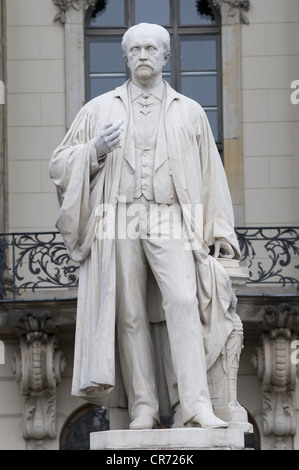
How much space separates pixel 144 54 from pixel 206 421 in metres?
1.78

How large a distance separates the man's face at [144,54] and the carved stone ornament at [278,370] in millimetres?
9403

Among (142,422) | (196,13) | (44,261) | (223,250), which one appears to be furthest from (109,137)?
(196,13)

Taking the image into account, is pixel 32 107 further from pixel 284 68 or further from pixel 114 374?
pixel 114 374

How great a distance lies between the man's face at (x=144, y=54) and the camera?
32.7ft

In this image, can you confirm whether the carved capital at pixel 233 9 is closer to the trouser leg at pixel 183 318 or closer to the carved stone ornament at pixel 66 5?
the carved stone ornament at pixel 66 5

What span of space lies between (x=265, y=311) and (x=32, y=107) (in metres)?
3.46

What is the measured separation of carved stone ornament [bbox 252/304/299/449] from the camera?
19.3 meters

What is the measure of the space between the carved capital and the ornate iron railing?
2.23 meters

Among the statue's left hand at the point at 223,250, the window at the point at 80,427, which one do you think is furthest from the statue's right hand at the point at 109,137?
the window at the point at 80,427

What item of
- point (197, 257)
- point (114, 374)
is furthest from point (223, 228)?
point (114, 374)

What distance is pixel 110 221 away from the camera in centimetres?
970

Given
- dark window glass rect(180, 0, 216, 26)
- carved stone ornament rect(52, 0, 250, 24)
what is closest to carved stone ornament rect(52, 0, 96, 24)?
carved stone ornament rect(52, 0, 250, 24)

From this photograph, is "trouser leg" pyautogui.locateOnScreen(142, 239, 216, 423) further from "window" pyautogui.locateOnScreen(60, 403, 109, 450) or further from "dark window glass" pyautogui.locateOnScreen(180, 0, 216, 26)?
"dark window glass" pyautogui.locateOnScreen(180, 0, 216, 26)
